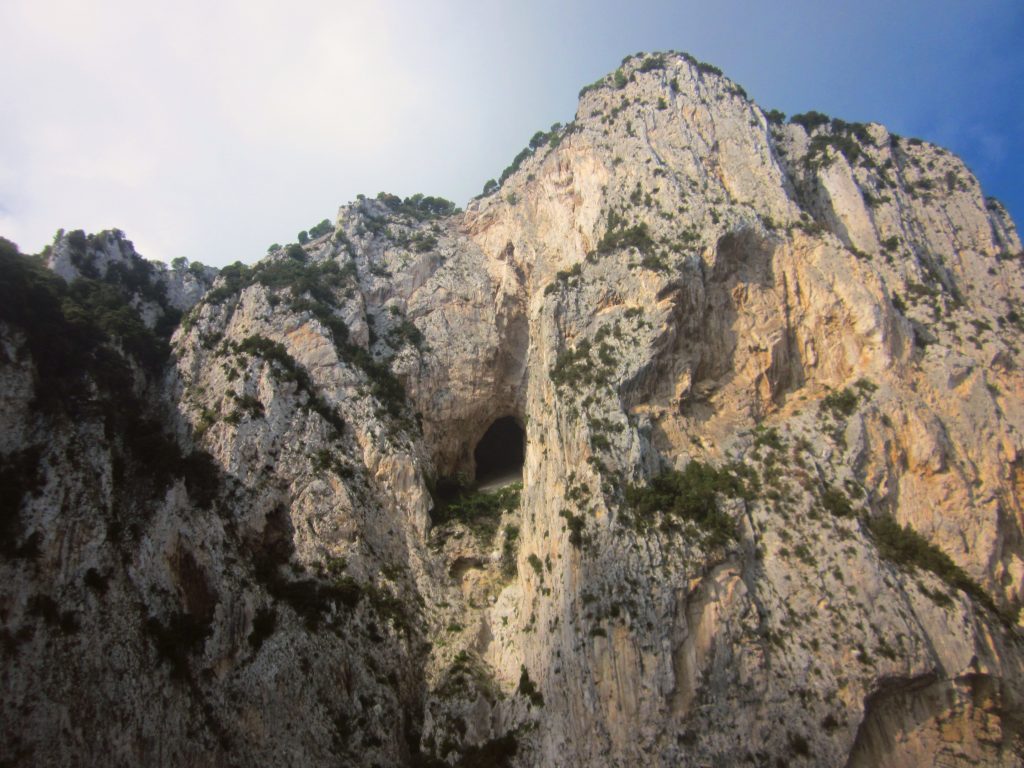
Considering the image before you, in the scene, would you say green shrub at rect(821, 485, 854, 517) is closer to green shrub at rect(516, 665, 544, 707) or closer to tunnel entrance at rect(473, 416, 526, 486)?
green shrub at rect(516, 665, 544, 707)

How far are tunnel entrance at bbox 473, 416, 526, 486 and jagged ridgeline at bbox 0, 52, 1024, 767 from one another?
4.02ft

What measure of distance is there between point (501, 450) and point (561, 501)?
666 inches

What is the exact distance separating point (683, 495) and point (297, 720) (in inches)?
681

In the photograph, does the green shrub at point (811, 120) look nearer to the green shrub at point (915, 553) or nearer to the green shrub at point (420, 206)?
the green shrub at point (420, 206)

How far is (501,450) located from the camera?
4319cm

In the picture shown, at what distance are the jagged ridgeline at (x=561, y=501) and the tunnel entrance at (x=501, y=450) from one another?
122 cm

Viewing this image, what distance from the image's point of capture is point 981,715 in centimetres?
1958

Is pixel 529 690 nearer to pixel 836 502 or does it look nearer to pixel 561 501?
pixel 561 501

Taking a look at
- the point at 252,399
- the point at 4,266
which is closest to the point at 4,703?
the point at 252,399

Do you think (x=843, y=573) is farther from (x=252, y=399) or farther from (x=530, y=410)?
(x=252, y=399)

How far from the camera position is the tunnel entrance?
4172cm

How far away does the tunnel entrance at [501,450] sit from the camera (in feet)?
137

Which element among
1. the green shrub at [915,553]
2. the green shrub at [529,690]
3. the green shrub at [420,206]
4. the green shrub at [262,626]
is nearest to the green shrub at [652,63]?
the green shrub at [420,206]

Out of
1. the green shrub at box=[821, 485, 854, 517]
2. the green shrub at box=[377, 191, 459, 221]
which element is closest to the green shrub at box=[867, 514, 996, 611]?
the green shrub at box=[821, 485, 854, 517]
